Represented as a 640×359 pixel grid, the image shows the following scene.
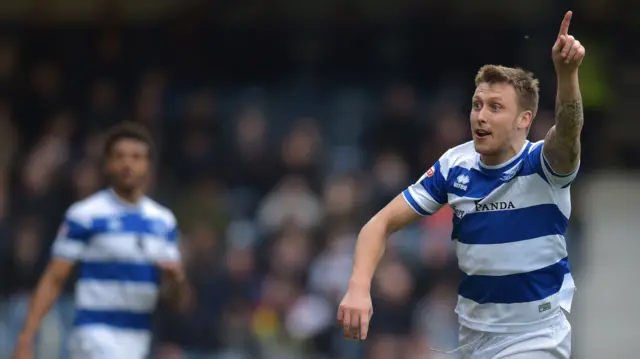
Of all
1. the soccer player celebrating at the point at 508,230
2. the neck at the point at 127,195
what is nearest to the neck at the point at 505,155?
the soccer player celebrating at the point at 508,230

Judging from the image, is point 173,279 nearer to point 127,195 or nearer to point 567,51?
point 127,195

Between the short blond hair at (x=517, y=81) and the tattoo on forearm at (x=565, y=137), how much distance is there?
0.32 metres

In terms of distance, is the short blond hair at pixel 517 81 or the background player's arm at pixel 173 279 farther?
the background player's arm at pixel 173 279

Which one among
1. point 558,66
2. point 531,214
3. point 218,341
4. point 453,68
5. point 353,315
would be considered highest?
point 453,68

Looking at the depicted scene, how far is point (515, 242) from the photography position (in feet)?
20.8

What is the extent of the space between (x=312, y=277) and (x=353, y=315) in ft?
23.9

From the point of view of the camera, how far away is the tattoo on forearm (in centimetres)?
593

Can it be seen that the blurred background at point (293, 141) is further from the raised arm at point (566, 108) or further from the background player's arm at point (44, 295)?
the raised arm at point (566, 108)

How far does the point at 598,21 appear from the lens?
15898 millimetres

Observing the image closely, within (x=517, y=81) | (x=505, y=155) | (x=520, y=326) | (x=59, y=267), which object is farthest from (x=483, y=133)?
(x=59, y=267)

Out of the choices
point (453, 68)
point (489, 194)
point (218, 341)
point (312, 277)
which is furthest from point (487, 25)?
point (489, 194)

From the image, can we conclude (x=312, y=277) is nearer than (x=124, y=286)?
No

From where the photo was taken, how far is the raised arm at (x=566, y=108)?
579 centimetres

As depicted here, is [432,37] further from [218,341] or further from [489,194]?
[489,194]
